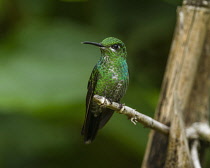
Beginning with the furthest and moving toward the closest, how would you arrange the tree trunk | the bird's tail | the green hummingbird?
1. the tree trunk
2. the bird's tail
3. the green hummingbird

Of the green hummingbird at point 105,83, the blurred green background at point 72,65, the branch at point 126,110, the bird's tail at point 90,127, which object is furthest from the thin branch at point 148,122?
the blurred green background at point 72,65

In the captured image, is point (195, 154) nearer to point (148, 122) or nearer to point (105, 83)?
point (148, 122)

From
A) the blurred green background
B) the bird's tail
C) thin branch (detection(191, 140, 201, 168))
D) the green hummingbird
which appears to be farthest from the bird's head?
the blurred green background

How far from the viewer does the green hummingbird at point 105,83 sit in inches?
105

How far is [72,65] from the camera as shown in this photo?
425cm

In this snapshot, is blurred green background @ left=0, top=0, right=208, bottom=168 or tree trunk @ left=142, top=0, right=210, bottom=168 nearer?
tree trunk @ left=142, top=0, right=210, bottom=168

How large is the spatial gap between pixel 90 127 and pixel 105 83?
0.33 meters

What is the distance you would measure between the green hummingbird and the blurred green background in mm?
1020

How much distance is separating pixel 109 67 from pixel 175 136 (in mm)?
→ 732

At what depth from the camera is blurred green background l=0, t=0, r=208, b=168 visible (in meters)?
4.10

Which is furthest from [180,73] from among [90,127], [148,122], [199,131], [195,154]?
[90,127]

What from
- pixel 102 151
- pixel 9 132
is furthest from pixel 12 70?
pixel 102 151

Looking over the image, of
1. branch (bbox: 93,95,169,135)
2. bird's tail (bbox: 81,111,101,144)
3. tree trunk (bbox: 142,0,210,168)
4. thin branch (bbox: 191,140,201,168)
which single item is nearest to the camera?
branch (bbox: 93,95,169,135)

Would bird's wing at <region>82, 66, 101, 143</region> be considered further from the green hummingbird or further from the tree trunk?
the tree trunk
